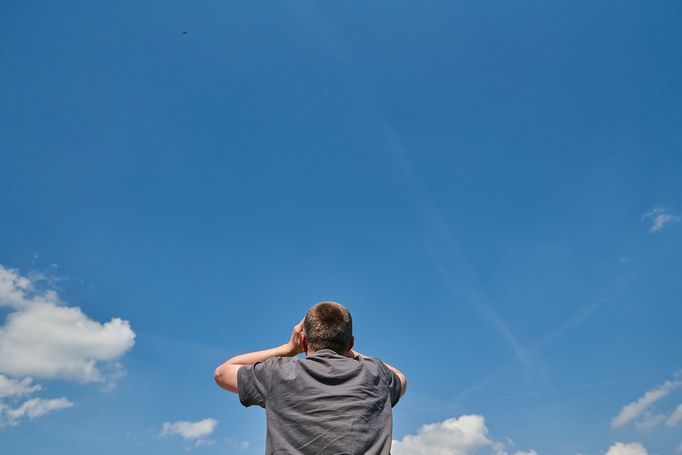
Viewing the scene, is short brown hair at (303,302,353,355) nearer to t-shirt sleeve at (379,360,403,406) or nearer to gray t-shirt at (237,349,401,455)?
gray t-shirt at (237,349,401,455)

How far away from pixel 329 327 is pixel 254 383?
106cm

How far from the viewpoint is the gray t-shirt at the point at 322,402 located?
196 inches

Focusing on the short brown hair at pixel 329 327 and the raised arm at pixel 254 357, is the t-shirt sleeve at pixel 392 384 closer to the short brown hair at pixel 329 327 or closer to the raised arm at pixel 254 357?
the short brown hair at pixel 329 327

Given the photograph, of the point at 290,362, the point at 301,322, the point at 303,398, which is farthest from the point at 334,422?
the point at 301,322

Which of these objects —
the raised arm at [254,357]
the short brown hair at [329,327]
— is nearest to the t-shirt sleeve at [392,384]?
the short brown hair at [329,327]

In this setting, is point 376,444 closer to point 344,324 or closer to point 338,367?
point 338,367

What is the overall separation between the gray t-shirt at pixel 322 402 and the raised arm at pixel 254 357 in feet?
0.95

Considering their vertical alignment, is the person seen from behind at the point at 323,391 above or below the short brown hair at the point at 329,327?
below

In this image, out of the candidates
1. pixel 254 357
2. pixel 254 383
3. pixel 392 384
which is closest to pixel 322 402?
pixel 254 383

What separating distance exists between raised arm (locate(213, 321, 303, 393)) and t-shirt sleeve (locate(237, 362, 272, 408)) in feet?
0.73

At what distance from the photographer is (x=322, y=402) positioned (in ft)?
16.9

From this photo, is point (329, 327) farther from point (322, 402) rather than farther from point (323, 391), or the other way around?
point (322, 402)

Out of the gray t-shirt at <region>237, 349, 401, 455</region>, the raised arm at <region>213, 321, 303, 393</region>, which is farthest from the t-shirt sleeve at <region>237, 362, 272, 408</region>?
the raised arm at <region>213, 321, 303, 393</region>

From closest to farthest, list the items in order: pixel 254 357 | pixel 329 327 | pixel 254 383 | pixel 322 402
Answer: pixel 322 402 < pixel 254 383 < pixel 329 327 < pixel 254 357
